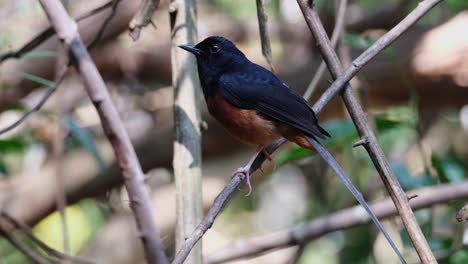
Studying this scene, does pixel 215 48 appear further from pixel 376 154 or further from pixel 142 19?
pixel 376 154

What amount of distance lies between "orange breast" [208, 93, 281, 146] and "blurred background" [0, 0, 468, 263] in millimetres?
1669

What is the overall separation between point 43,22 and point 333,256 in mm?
2785

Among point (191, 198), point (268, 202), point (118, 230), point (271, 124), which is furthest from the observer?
point (268, 202)

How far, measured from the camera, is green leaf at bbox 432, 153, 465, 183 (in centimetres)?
394

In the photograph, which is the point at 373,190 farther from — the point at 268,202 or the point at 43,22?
the point at 43,22

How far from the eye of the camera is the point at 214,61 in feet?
11.2

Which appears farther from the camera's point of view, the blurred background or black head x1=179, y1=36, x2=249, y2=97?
the blurred background

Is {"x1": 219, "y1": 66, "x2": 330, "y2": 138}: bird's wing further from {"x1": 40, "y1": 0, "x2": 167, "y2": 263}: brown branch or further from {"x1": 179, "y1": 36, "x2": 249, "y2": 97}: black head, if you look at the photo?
{"x1": 40, "y1": 0, "x2": 167, "y2": 263}: brown branch

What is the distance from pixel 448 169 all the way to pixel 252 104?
53.1 inches

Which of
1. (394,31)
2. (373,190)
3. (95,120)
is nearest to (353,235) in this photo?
(373,190)

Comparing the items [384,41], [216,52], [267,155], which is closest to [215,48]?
[216,52]

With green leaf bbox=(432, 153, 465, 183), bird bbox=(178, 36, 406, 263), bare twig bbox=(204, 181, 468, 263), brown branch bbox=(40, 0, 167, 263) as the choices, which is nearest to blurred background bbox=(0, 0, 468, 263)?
green leaf bbox=(432, 153, 465, 183)

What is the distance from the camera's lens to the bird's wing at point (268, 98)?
2.90m

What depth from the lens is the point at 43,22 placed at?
18.4 ft
